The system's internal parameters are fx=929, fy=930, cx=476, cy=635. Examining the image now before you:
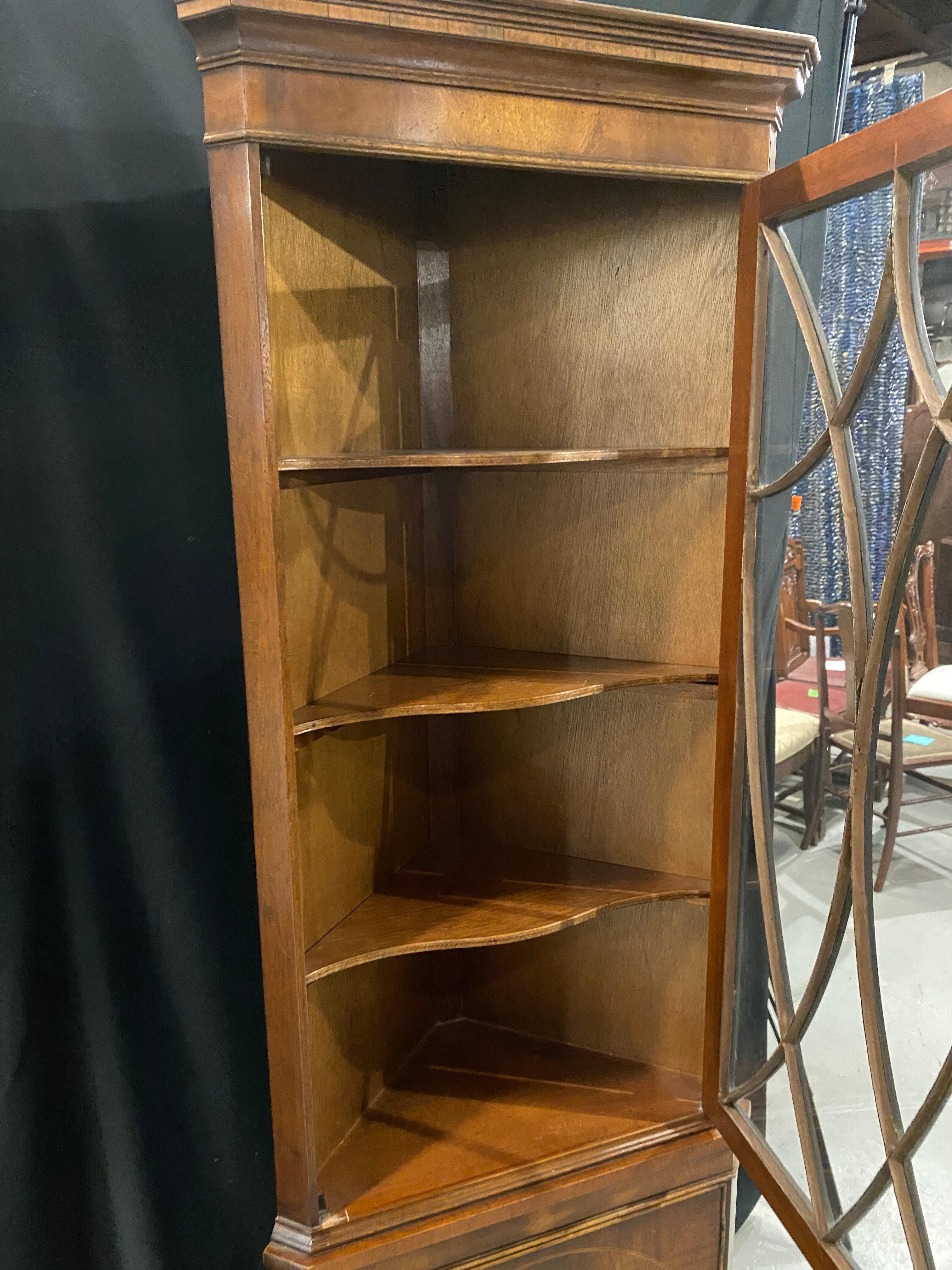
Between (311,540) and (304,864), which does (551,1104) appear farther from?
(311,540)

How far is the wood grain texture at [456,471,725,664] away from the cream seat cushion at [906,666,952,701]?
45 centimetres

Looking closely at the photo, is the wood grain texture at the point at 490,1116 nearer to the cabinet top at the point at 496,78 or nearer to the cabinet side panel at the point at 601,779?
the cabinet side panel at the point at 601,779

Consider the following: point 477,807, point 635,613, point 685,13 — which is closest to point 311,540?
point 635,613

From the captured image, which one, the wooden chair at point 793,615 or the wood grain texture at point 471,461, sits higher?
the wood grain texture at point 471,461

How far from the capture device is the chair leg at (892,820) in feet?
2.94

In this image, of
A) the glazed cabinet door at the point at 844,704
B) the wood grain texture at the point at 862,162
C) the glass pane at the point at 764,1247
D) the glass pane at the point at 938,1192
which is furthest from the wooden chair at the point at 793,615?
the glass pane at the point at 764,1247

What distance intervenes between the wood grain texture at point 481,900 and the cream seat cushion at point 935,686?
0.55 metres

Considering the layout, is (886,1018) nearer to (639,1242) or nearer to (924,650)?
(924,650)

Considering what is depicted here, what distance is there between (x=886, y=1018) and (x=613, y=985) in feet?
2.05

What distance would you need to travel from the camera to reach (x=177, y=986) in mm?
1421

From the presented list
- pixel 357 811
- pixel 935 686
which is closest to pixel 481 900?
pixel 357 811

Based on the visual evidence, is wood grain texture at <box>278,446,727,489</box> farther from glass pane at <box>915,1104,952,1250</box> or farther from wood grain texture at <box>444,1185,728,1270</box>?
wood grain texture at <box>444,1185,728,1270</box>

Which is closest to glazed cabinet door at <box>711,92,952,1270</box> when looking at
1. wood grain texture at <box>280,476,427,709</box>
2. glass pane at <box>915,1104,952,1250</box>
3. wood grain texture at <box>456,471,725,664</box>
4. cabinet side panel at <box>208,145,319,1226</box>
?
glass pane at <box>915,1104,952,1250</box>

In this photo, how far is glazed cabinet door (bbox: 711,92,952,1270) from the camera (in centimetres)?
85
